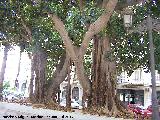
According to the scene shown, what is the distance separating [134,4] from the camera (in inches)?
607

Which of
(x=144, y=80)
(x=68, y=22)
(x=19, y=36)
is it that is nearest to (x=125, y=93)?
(x=144, y=80)

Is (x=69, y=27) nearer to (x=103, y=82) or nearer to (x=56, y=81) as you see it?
(x=103, y=82)

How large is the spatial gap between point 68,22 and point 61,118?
4.47m

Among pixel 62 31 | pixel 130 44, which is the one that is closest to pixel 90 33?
pixel 62 31

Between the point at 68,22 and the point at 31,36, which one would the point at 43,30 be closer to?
the point at 31,36

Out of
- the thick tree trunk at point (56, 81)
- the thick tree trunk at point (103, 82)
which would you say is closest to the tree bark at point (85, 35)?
the thick tree trunk at point (103, 82)

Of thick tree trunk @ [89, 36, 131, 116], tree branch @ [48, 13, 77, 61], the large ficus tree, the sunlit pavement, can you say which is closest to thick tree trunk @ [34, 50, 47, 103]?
the large ficus tree

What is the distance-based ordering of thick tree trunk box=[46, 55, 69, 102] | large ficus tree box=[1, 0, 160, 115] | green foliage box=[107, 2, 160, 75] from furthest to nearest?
thick tree trunk box=[46, 55, 69, 102], green foliage box=[107, 2, 160, 75], large ficus tree box=[1, 0, 160, 115]

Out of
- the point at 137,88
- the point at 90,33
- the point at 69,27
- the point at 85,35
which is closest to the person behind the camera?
the point at 90,33

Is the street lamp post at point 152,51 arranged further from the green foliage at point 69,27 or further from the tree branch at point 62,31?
the tree branch at point 62,31

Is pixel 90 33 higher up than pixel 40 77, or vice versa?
pixel 90 33

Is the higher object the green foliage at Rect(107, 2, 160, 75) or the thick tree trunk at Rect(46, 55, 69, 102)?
the green foliage at Rect(107, 2, 160, 75)

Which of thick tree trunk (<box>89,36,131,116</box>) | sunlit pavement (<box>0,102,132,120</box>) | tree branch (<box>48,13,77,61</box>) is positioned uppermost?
tree branch (<box>48,13,77,61</box>)

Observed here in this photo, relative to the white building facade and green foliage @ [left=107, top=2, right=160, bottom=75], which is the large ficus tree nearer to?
green foliage @ [left=107, top=2, right=160, bottom=75]
